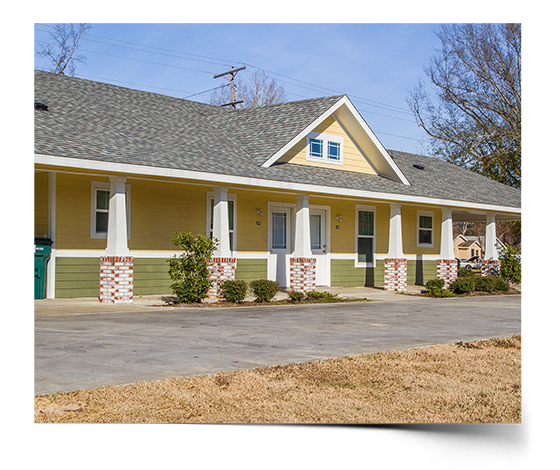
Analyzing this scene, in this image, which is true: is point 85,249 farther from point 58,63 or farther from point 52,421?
point 58,63

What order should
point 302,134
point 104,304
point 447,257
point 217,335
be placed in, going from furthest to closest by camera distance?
point 447,257
point 302,134
point 104,304
point 217,335

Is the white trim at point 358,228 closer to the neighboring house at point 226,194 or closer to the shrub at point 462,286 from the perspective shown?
the neighboring house at point 226,194

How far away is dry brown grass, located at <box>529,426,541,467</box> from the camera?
541 centimetres

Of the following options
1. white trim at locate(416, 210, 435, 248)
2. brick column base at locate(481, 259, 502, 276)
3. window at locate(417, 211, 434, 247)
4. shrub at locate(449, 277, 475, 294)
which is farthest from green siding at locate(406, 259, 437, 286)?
shrub at locate(449, 277, 475, 294)

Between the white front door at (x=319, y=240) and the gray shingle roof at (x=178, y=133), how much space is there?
5.55 ft

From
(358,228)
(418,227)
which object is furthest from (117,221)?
(418,227)

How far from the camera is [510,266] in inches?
1018

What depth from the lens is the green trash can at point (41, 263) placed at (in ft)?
49.0

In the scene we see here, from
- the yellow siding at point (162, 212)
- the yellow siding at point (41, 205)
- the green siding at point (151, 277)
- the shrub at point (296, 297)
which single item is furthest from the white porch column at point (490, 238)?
the yellow siding at point (41, 205)

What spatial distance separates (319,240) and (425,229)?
619 cm

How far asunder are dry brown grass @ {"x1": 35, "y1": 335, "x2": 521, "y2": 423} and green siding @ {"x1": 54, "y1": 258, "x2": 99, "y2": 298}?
375 inches

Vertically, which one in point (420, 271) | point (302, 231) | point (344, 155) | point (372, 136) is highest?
point (372, 136)

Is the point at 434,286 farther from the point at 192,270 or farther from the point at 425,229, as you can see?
the point at 192,270

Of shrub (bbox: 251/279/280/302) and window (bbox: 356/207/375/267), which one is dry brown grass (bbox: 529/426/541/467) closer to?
shrub (bbox: 251/279/280/302)
